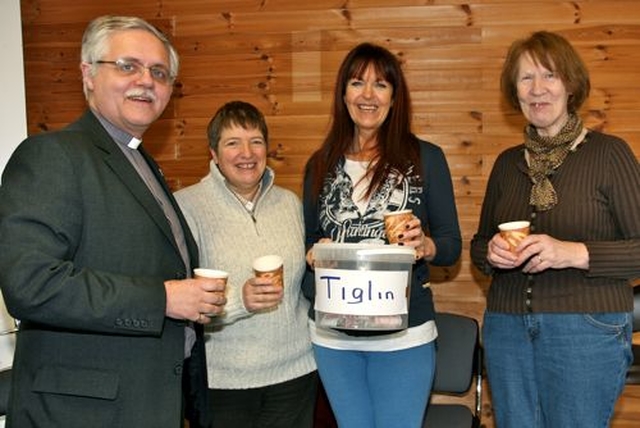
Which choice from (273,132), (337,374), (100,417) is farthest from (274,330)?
(273,132)

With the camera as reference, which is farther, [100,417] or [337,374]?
[337,374]

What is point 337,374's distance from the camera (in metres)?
2.22

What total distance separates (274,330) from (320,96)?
142cm

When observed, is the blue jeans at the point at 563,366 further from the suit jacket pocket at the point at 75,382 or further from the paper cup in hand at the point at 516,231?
the suit jacket pocket at the point at 75,382

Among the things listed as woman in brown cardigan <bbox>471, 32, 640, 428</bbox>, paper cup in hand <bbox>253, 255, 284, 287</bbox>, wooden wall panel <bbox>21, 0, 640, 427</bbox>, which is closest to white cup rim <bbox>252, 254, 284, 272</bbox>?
paper cup in hand <bbox>253, 255, 284, 287</bbox>

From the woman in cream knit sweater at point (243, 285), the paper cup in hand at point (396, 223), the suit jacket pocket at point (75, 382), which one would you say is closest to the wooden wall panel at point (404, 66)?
the woman in cream knit sweater at point (243, 285)

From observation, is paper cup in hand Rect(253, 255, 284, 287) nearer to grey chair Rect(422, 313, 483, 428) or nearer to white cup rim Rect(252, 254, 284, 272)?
white cup rim Rect(252, 254, 284, 272)

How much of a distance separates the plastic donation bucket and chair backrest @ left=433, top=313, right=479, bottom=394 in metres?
0.88

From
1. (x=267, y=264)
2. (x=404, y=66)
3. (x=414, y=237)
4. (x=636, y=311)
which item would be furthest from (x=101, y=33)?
(x=636, y=311)

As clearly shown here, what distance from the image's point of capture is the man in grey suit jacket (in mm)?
1454

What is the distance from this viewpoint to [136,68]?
1731mm

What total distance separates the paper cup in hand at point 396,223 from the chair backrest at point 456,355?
0.96 meters

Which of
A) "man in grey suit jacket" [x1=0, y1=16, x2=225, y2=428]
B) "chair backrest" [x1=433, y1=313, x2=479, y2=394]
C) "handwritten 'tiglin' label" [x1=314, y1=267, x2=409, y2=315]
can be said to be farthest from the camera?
"chair backrest" [x1=433, y1=313, x2=479, y2=394]

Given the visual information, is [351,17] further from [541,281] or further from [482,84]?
[541,281]
